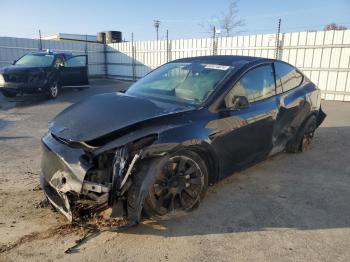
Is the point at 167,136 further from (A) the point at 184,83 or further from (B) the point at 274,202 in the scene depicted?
(B) the point at 274,202

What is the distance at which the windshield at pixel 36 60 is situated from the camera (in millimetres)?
11445

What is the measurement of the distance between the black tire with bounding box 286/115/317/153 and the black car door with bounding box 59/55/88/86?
9694mm

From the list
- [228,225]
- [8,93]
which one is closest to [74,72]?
[8,93]

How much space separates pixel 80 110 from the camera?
355cm

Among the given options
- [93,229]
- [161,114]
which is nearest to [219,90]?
[161,114]

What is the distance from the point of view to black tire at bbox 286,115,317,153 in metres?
5.28

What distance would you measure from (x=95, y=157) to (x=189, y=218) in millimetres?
1198

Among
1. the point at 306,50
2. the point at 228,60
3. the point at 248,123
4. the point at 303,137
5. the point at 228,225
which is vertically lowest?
the point at 228,225

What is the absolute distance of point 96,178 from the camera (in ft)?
9.10

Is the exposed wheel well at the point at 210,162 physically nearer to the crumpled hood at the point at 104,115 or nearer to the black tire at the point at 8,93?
the crumpled hood at the point at 104,115

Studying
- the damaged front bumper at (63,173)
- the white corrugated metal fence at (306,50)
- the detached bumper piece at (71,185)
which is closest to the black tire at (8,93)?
the white corrugated metal fence at (306,50)

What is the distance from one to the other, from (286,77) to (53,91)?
920 centimetres

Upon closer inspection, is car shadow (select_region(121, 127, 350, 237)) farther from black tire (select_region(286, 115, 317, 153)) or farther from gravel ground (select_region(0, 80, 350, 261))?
black tire (select_region(286, 115, 317, 153))

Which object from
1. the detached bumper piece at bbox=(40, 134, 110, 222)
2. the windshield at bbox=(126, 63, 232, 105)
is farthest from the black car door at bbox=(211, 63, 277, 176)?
the detached bumper piece at bbox=(40, 134, 110, 222)
